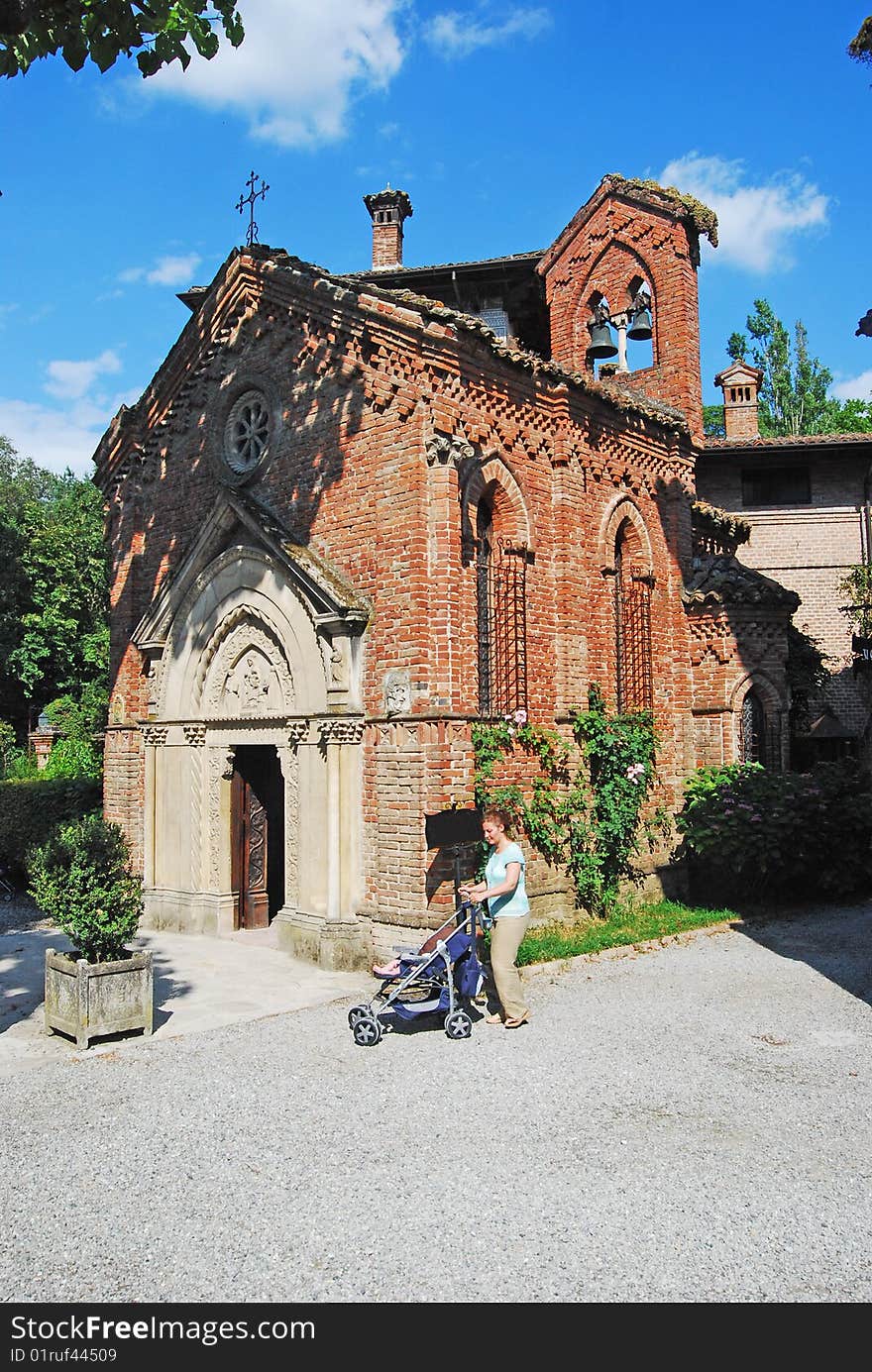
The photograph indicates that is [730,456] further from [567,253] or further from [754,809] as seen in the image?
[754,809]

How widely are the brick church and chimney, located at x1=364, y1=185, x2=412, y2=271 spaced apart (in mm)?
8075

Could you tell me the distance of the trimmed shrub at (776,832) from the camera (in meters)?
12.7

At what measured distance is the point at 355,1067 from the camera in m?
6.96

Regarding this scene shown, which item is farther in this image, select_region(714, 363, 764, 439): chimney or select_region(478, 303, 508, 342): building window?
select_region(714, 363, 764, 439): chimney

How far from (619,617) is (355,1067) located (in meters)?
7.69

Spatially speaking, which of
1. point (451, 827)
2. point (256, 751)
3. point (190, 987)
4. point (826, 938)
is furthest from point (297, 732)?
point (826, 938)

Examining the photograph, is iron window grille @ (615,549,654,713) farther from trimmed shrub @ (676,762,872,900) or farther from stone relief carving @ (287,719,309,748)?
stone relief carving @ (287,719,309,748)

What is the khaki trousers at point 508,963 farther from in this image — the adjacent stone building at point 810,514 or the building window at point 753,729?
the adjacent stone building at point 810,514

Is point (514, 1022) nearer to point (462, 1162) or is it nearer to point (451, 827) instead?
point (451, 827)

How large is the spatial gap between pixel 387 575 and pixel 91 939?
4523mm

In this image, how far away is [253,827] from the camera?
40.9 feet

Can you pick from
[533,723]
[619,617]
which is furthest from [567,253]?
[533,723]

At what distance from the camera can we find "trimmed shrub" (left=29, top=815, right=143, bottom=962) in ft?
25.4

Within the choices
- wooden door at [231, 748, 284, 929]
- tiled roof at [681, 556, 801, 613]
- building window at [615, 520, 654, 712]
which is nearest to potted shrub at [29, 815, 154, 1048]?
wooden door at [231, 748, 284, 929]
